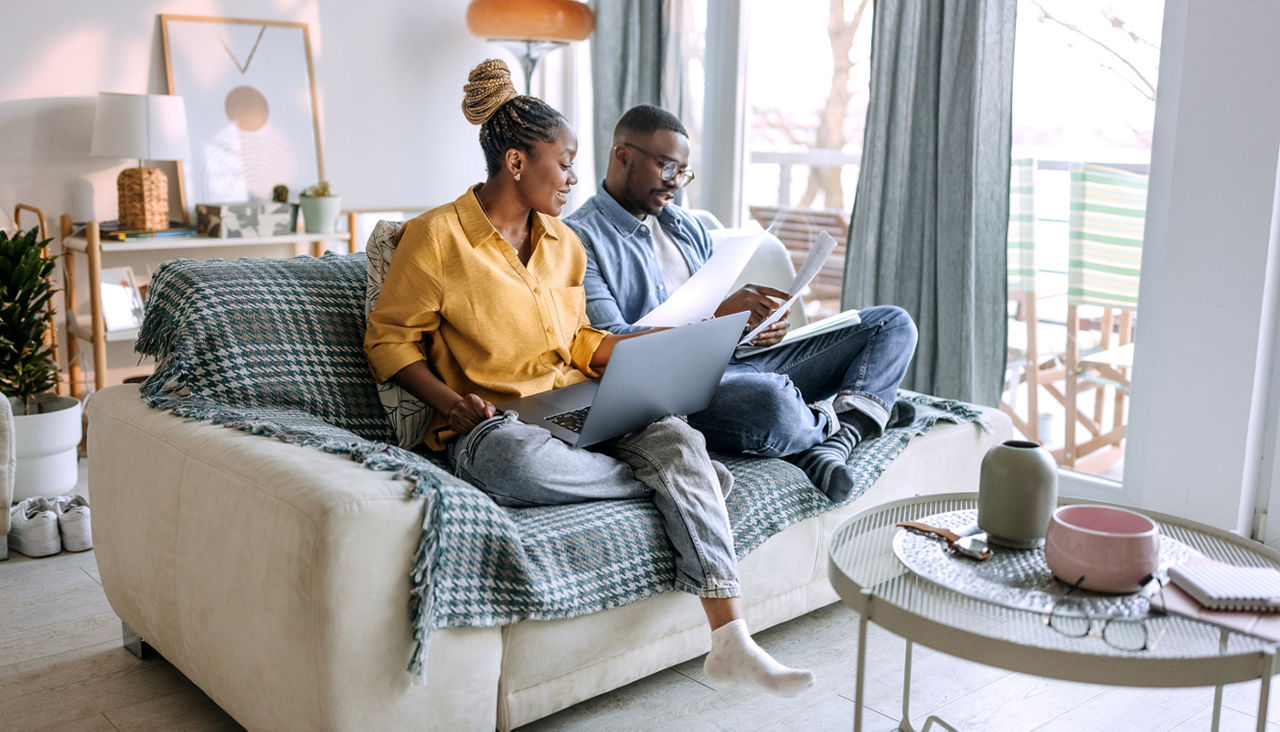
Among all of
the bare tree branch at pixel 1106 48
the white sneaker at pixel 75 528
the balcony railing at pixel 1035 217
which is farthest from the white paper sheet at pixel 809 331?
the white sneaker at pixel 75 528

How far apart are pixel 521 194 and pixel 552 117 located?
0.16 meters

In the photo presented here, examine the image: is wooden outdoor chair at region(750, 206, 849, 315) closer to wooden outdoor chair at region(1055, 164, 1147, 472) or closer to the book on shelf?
wooden outdoor chair at region(1055, 164, 1147, 472)

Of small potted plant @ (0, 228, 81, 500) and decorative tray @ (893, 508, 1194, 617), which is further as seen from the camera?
small potted plant @ (0, 228, 81, 500)

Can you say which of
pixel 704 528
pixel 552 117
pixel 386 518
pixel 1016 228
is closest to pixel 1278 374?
pixel 1016 228

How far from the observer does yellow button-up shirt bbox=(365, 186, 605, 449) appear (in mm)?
1916

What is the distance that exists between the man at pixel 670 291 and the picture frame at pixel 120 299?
189 centimetres

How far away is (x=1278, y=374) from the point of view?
263cm

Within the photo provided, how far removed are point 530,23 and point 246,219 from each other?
126 cm

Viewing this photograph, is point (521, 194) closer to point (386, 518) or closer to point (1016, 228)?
point (386, 518)

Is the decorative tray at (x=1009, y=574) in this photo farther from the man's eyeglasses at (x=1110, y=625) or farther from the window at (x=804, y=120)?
the window at (x=804, y=120)

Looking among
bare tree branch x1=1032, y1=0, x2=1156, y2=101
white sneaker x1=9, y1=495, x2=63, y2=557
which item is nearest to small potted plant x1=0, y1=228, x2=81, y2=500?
white sneaker x1=9, y1=495, x2=63, y2=557

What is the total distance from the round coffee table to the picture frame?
2834 millimetres

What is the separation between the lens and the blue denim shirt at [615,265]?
2.28 metres

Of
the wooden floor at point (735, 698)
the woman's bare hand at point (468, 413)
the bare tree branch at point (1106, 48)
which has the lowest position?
the wooden floor at point (735, 698)
